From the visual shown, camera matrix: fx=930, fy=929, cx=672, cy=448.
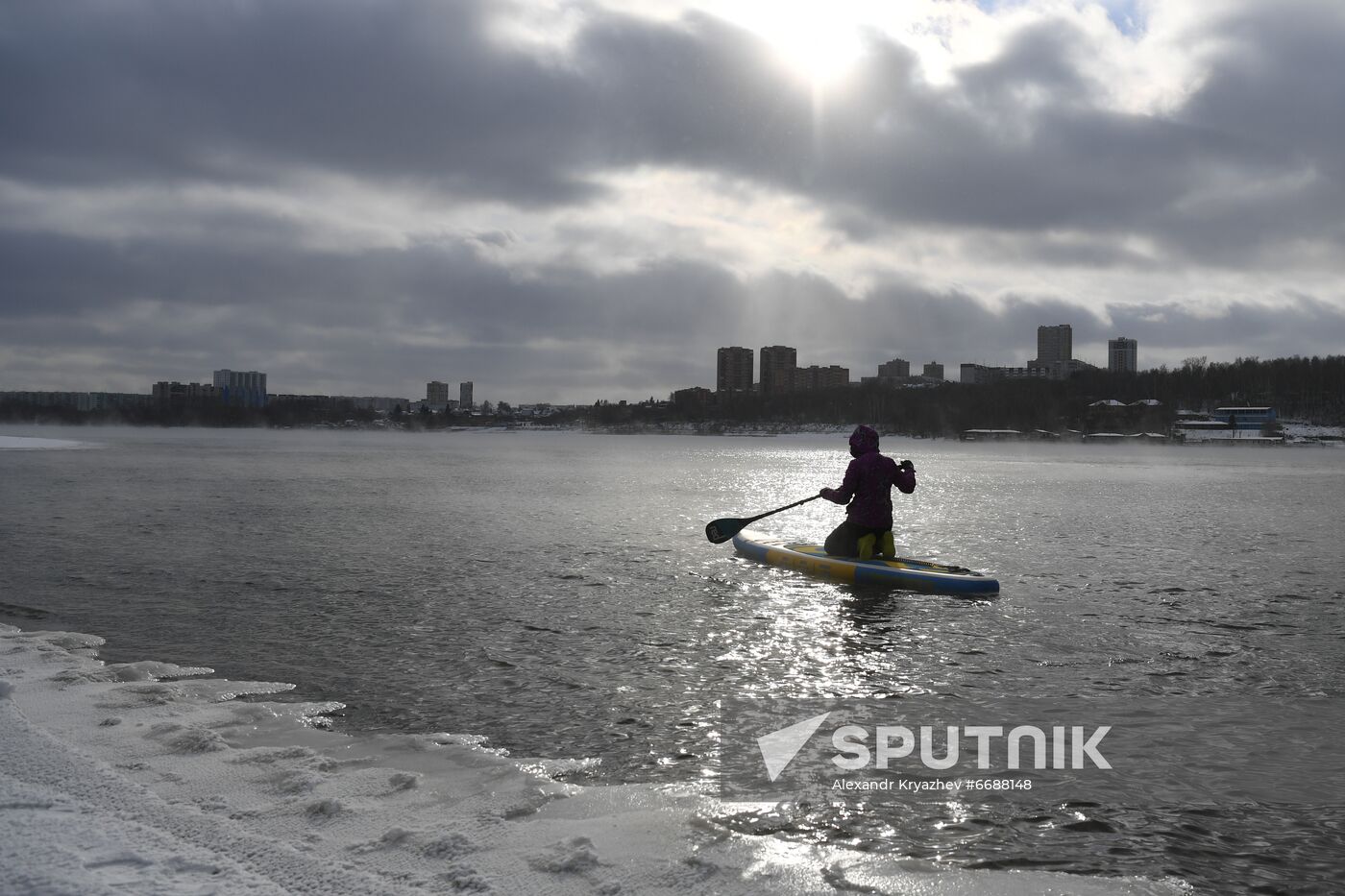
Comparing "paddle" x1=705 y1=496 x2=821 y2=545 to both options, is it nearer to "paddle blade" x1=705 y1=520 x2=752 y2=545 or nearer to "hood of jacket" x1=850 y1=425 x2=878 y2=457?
"paddle blade" x1=705 y1=520 x2=752 y2=545

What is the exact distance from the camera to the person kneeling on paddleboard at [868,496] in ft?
50.9

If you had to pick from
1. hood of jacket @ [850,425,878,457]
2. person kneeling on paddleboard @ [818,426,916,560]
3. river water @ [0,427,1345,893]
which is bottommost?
river water @ [0,427,1345,893]

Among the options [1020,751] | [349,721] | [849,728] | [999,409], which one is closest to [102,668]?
[349,721]

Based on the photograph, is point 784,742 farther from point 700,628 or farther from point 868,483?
point 868,483

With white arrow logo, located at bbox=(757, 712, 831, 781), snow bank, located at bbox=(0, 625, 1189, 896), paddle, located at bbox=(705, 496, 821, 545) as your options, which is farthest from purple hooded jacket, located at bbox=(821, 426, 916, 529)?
snow bank, located at bbox=(0, 625, 1189, 896)

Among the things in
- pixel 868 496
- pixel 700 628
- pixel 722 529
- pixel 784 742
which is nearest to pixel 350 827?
pixel 784 742

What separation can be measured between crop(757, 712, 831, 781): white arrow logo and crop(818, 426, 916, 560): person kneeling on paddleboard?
7.76 meters

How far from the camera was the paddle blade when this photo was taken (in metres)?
19.9

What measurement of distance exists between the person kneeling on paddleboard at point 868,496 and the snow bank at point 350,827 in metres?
9.87

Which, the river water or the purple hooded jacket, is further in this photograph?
the purple hooded jacket

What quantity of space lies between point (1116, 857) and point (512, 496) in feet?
101

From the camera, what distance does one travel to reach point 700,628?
11.9 m

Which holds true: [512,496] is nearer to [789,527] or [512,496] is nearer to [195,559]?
[789,527]

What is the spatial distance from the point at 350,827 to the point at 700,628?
7.05m
